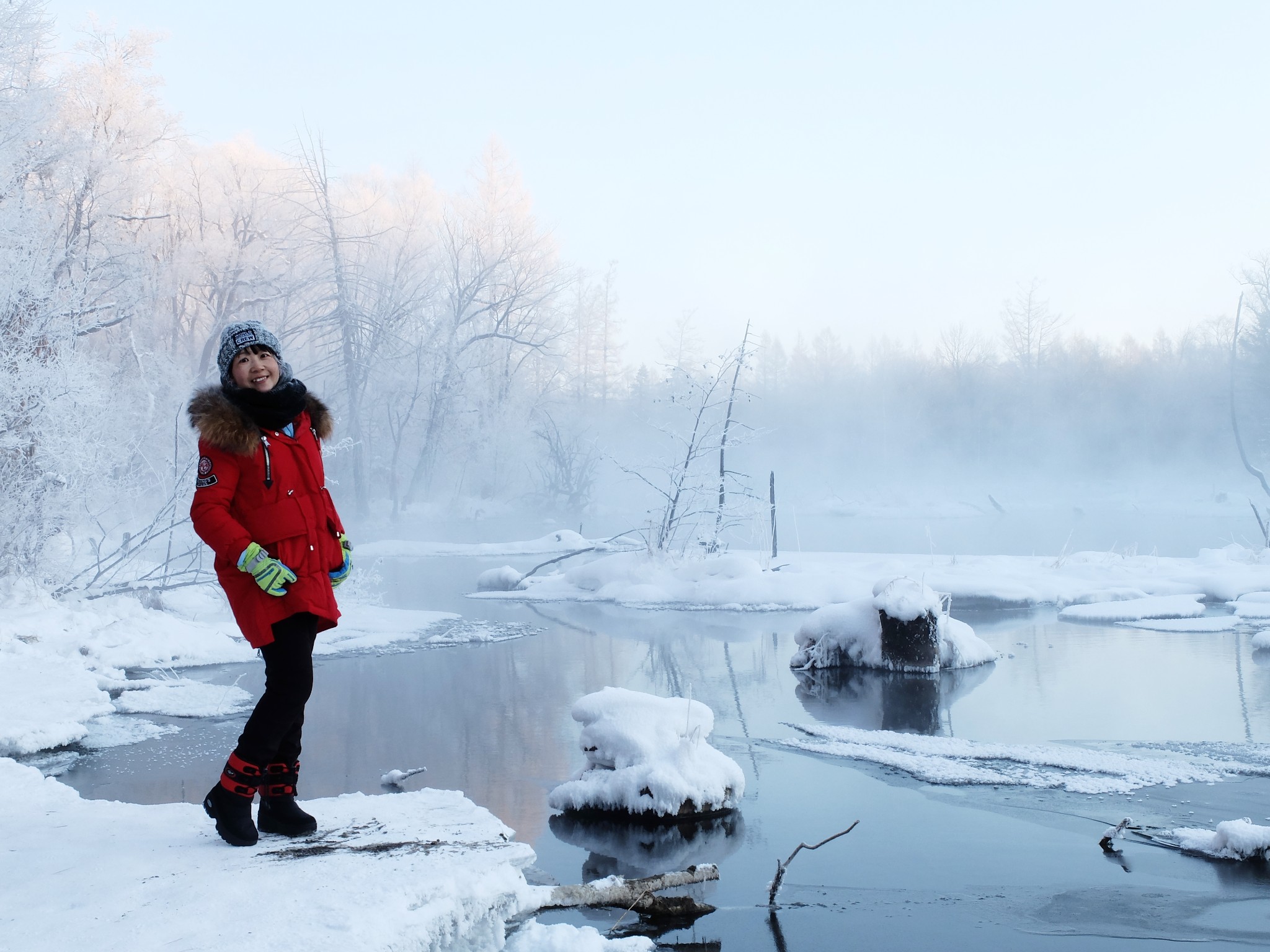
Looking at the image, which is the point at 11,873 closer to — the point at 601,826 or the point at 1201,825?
the point at 601,826

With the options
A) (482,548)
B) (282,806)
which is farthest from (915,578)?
(482,548)

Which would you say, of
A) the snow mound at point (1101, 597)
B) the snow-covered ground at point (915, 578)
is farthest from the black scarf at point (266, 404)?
the snow mound at point (1101, 597)

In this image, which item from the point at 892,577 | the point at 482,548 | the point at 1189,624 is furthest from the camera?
the point at 482,548

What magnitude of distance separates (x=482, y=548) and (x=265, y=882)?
21.6 metres

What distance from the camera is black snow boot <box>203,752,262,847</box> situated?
287 centimetres

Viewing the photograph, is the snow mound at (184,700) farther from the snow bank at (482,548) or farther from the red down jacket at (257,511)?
the snow bank at (482,548)

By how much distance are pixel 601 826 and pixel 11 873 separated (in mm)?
2315

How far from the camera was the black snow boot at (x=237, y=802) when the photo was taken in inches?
113

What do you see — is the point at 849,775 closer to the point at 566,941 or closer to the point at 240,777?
the point at 566,941

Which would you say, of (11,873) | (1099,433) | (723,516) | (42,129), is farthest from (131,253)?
(1099,433)

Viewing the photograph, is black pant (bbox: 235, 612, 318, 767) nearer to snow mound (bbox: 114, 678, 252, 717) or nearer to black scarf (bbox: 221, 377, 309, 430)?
black scarf (bbox: 221, 377, 309, 430)

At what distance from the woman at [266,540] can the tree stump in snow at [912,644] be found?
6.14 meters

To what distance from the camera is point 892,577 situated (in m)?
12.1

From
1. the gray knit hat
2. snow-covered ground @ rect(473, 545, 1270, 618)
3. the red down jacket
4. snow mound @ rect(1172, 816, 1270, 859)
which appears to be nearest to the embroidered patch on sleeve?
the red down jacket
